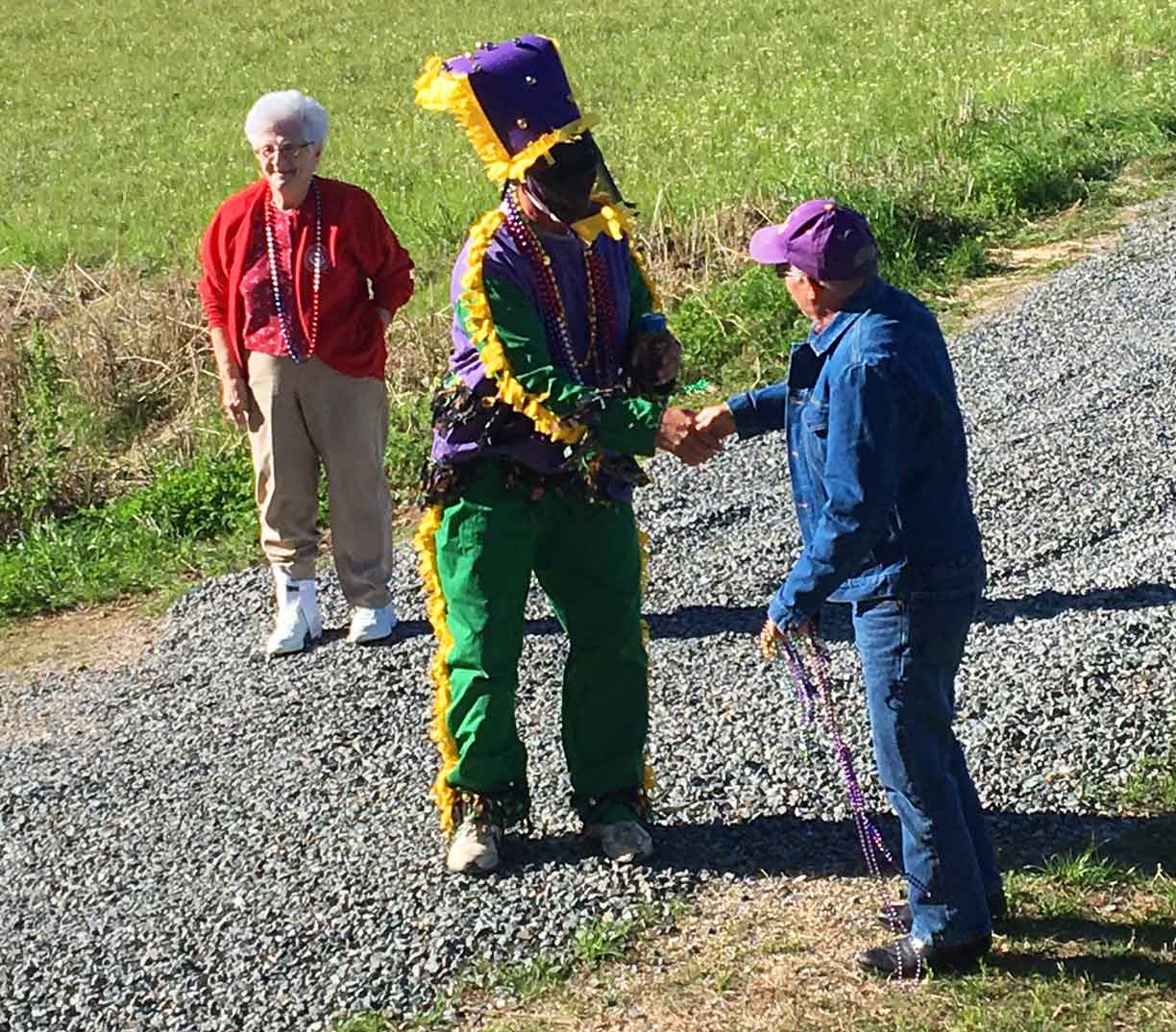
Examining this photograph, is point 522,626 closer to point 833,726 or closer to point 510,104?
point 833,726

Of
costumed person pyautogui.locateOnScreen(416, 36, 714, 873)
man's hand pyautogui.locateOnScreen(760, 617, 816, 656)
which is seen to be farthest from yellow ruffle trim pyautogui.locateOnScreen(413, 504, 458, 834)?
man's hand pyautogui.locateOnScreen(760, 617, 816, 656)

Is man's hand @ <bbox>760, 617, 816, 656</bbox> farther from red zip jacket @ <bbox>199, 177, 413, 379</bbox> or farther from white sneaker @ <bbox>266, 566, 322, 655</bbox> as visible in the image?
white sneaker @ <bbox>266, 566, 322, 655</bbox>

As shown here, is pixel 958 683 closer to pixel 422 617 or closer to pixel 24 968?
pixel 422 617

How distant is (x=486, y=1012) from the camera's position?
14.8ft

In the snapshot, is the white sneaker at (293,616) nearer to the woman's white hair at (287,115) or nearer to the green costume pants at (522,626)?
the woman's white hair at (287,115)

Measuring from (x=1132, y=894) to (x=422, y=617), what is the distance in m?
3.46

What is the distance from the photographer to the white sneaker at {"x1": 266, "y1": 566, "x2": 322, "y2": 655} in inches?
285

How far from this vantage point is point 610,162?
15609mm

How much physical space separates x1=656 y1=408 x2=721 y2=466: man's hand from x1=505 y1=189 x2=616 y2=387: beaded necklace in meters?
0.30

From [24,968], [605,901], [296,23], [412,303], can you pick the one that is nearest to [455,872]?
[605,901]

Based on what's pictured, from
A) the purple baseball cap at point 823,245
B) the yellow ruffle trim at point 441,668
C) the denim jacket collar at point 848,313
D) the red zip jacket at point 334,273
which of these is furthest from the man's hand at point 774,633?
the red zip jacket at point 334,273

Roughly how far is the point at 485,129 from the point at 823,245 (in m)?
1.09

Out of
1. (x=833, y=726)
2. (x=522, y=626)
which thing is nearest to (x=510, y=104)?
(x=522, y=626)

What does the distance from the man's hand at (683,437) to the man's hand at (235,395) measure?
2770mm
